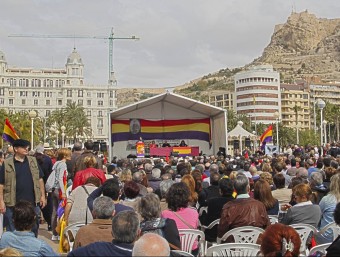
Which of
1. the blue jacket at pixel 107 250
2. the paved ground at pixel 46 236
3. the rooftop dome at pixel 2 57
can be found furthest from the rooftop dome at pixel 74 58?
the blue jacket at pixel 107 250

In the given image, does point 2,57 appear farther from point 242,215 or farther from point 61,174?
point 242,215

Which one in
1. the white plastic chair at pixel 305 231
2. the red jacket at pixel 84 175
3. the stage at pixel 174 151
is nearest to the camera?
the white plastic chair at pixel 305 231

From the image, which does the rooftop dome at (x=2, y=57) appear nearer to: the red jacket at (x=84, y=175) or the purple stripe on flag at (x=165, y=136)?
the purple stripe on flag at (x=165, y=136)

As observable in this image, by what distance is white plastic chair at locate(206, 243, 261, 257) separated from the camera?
4.86 m

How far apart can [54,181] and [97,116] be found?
11166 cm

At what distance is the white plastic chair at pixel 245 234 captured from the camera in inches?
236

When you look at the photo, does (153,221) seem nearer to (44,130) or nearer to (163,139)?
(163,139)

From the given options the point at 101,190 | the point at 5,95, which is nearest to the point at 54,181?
the point at 101,190

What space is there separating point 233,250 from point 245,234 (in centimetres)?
111

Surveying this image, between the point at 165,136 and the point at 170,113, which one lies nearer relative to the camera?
the point at 170,113

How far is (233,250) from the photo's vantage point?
499 centimetres

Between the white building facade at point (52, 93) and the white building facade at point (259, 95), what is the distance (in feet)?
104

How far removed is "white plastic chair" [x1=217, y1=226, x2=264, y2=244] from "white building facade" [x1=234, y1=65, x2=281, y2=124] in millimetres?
121406

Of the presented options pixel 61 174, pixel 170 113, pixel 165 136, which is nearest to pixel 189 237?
pixel 61 174
